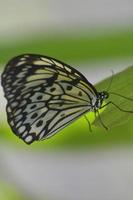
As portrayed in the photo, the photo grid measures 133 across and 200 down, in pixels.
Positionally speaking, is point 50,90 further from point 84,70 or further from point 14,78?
point 84,70

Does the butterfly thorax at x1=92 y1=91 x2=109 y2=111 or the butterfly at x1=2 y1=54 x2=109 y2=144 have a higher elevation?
the butterfly at x1=2 y1=54 x2=109 y2=144

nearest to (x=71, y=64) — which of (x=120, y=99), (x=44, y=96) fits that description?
(x=44, y=96)

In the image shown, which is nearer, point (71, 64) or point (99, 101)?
point (99, 101)

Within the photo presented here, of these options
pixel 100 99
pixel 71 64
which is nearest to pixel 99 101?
pixel 100 99

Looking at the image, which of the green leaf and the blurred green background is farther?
the blurred green background

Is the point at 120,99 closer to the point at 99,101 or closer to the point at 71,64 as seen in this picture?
the point at 99,101

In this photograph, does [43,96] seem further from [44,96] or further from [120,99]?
[120,99]
